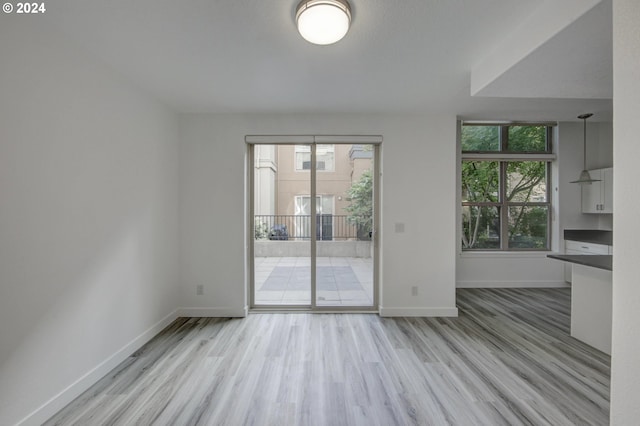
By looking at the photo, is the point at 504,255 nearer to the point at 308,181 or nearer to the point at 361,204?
the point at 361,204

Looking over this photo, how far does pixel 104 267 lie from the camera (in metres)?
2.33

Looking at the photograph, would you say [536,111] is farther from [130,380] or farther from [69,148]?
[130,380]

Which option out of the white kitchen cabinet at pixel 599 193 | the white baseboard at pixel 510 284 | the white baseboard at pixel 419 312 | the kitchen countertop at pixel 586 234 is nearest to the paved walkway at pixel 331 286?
the white baseboard at pixel 419 312

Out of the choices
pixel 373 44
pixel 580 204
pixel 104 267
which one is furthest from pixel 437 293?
pixel 104 267

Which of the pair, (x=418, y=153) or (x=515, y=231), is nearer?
(x=418, y=153)

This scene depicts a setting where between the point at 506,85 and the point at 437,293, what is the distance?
2.43 m

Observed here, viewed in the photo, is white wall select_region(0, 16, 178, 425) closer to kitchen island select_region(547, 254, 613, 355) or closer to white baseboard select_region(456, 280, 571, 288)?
kitchen island select_region(547, 254, 613, 355)

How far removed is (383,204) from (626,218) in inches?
101

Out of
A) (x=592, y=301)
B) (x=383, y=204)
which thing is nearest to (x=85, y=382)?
(x=383, y=204)

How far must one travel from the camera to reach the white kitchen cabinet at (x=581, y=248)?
4.03 metres

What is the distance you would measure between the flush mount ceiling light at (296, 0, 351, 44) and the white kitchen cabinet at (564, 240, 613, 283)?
4828 millimetres

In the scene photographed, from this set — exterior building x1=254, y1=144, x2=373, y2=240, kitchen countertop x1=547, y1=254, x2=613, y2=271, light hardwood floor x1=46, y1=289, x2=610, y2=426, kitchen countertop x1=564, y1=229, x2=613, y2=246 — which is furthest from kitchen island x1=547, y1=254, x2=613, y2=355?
exterior building x1=254, y1=144, x2=373, y2=240

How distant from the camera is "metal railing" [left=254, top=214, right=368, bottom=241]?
3.84m

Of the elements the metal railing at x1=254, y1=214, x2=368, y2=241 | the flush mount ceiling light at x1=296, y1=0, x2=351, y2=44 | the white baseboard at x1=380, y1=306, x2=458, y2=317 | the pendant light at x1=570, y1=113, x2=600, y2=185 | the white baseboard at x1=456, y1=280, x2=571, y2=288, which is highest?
the flush mount ceiling light at x1=296, y1=0, x2=351, y2=44
